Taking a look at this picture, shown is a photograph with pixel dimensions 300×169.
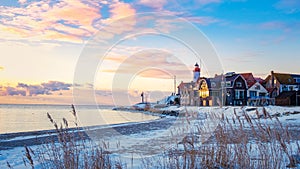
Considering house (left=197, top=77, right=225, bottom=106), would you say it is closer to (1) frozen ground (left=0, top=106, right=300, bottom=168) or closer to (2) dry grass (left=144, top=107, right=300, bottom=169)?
(1) frozen ground (left=0, top=106, right=300, bottom=168)

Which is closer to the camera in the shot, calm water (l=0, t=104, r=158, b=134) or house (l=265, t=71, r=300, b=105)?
calm water (l=0, t=104, r=158, b=134)

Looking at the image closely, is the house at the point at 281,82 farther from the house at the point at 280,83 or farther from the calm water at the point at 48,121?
the calm water at the point at 48,121

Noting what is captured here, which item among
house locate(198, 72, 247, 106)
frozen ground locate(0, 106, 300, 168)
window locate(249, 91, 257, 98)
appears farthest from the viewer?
Answer: window locate(249, 91, 257, 98)

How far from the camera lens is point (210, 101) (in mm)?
60719

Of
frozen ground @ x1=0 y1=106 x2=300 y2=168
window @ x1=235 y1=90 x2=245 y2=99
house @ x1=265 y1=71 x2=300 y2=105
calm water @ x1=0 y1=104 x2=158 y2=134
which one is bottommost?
calm water @ x1=0 y1=104 x2=158 y2=134

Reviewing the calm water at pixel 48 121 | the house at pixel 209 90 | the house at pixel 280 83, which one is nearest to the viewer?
the calm water at pixel 48 121

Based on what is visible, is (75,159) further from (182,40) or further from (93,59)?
(182,40)

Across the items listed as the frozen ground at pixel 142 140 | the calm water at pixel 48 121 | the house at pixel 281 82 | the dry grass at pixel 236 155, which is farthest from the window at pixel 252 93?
the dry grass at pixel 236 155

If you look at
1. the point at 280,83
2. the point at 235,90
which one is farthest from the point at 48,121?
the point at 280,83

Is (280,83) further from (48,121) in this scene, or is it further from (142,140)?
(142,140)

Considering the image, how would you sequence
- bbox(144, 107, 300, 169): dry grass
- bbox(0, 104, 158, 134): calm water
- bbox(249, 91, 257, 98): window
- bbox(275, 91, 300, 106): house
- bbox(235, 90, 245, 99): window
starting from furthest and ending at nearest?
bbox(249, 91, 257, 98): window, bbox(235, 90, 245, 99): window, bbox(275, 91, 300, 106): house, bbox(0, 104, 158, 134): calm water, bbox(144, 107, 300, 169): dry grass

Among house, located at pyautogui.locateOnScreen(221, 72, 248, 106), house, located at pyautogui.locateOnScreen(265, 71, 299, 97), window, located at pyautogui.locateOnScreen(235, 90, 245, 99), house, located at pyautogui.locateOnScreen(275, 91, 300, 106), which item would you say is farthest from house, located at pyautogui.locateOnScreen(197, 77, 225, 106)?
house, located at pyautogui.locateOnScreen(265, 71, 299, 97)

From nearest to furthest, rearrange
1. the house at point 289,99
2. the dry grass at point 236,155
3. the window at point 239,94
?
the dry grass at point 236,155
the house at point 289,99
the window at point 239,94

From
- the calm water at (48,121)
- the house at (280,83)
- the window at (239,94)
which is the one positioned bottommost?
the calm water at (48,121)
